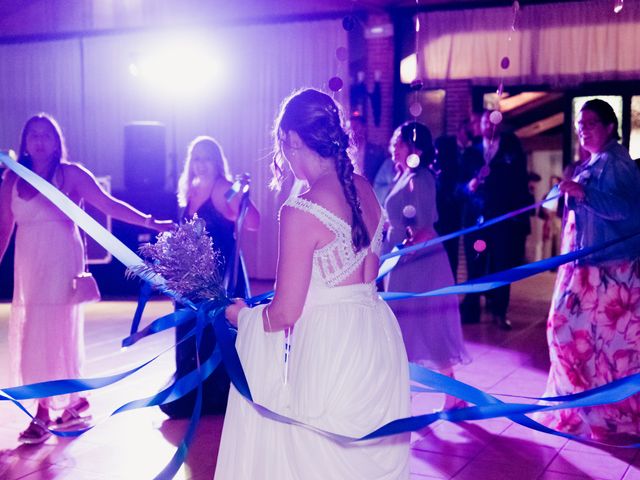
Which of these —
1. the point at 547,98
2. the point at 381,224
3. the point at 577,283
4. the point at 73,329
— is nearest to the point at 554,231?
the point at 547,98

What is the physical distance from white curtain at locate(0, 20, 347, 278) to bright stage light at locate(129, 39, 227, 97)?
0.10 m

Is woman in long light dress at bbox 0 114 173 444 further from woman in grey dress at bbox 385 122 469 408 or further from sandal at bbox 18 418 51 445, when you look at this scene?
woman in grey dress at bbox 385 122 469 408

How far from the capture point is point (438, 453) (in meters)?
3.77

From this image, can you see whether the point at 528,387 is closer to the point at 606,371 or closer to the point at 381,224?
the point at 606,371

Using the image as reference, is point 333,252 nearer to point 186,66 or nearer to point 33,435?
point 33,435

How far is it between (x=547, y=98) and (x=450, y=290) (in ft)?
42.6

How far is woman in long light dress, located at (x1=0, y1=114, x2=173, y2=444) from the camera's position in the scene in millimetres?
4059

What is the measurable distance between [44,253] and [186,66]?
279 inches

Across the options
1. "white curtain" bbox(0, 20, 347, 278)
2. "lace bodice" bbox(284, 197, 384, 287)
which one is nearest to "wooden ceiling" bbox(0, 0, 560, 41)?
"white curtain" bbox(0, 20, 347, 278)

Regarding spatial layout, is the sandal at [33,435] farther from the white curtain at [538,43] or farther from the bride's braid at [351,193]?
the white curtain at [538,43]

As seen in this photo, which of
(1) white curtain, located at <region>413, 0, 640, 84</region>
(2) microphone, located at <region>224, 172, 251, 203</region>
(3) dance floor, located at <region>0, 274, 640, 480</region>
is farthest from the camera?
(1) white curtain, located at <region>413, 0, 640, 84</region>

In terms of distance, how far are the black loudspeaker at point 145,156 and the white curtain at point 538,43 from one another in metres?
3.52

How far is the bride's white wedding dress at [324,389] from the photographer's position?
220cm

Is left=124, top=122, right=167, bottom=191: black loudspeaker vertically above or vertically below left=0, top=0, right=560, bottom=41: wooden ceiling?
below
